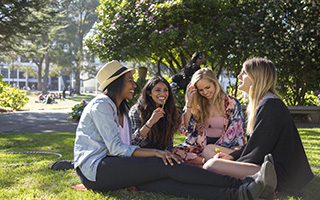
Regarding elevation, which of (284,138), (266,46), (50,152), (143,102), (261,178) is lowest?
(50,152)

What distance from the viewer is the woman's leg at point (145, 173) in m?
2.77

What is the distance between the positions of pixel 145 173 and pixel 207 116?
1396 millimetres

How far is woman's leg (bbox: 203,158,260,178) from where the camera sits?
2.90 m

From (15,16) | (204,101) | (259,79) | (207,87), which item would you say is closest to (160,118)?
(204,101)

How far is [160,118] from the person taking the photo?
3967 mm

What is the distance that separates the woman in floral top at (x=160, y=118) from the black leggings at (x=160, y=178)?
37.4 inches

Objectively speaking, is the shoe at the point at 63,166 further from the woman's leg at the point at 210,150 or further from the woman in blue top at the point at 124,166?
the woman's leg at the point at 210,150

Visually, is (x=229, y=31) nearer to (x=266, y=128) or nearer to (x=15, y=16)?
(x=266, y=128)

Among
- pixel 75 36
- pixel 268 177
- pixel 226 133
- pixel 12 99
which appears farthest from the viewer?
pixel 75 36

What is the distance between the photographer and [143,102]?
403 centimetres

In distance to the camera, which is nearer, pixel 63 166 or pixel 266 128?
pixel 266 128

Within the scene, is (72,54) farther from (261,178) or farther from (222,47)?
(261,178)

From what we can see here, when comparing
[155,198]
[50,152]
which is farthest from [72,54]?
[155,198]

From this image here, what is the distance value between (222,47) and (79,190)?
333 inches
